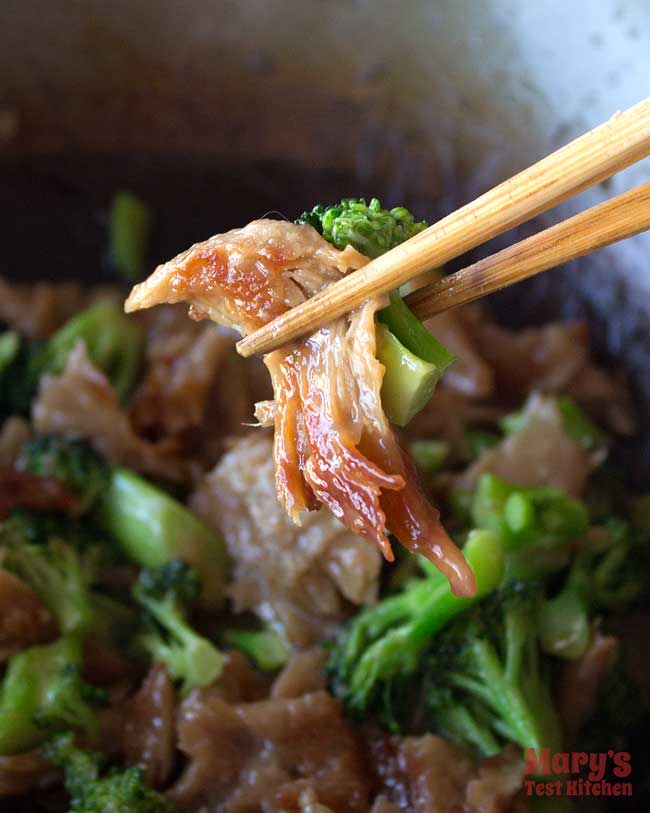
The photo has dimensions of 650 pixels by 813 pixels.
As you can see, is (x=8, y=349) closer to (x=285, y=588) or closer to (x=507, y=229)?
(x=285, y=588)

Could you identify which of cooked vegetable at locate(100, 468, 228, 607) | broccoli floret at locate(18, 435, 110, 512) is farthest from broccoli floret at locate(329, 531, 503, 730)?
broccoli floret at locate(18, 435, 110, 512)

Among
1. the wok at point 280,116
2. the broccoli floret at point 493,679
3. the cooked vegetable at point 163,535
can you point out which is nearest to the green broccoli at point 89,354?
the wok at point 280,116

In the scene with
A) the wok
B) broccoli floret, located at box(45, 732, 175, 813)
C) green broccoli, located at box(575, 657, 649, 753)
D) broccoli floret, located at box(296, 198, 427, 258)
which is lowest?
broccoli floret, located at box(45, 732, 175, 813)

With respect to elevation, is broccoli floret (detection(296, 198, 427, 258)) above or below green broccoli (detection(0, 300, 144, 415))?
below

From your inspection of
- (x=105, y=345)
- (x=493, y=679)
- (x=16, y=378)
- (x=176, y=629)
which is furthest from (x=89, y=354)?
(x=493, y=679)

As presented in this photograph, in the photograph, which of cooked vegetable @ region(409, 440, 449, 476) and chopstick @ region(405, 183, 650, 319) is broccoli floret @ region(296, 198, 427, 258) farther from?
cooked vegetable @ region(409, 440, 449, 476)

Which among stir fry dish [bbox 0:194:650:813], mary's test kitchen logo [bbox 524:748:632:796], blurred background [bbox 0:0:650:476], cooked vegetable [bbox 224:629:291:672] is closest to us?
stir fry dish [bbox 0:194:650:813]

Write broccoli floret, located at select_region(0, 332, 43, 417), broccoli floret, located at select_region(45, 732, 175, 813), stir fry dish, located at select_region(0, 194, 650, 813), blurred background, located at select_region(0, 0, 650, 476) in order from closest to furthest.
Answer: stir fry dish, located at select_region(0, 194, 650, 813), broccoli floret, located at select_region(45, 732, 175, 813), broccoli floret, located at select_region(0, 332, 43, 417), blurred background, located at select_region(0, 0, 650, 476)

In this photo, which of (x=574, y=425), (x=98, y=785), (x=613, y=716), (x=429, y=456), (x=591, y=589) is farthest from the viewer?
(x=574, y=425)
